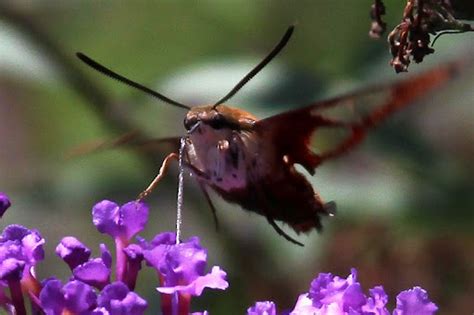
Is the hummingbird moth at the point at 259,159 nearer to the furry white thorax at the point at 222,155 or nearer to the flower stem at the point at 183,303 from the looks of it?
the furry white thorax at the point at 222,155

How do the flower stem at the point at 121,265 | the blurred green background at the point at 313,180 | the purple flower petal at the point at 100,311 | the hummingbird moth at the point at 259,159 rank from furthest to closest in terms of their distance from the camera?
the blurred green background at the point at 313,180
the hummingbird moth at the point at 259,159
the flower stem at the point at 121,265
the purple flower petal at the point at 100,311

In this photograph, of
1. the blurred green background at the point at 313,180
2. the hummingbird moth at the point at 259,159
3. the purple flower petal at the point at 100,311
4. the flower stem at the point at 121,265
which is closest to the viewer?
the purple flower petal at the point at 100,311

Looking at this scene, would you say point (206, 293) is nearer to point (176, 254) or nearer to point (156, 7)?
point (176, 254)

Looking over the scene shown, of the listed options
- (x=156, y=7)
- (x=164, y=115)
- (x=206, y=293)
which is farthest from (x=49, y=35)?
(x=156, y=7)

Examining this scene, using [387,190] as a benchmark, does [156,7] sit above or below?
above

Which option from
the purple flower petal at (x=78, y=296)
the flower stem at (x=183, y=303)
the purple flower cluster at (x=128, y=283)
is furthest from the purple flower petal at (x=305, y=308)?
the purple flower petal at (x=78, y=296)

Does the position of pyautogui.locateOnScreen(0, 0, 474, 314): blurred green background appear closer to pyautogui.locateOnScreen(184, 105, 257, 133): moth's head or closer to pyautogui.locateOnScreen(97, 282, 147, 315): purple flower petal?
pyautogui.locateOnScreen(184, 105, 257, 133): moth's head

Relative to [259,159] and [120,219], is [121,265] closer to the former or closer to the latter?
[120,219]

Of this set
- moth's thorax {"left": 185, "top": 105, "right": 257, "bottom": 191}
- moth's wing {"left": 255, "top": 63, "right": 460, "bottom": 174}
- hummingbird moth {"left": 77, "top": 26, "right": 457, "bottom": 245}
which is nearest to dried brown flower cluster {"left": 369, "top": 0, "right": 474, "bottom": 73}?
moth's wing {"left": 255, "top": 63, "right": 460, "bottom": 174}
